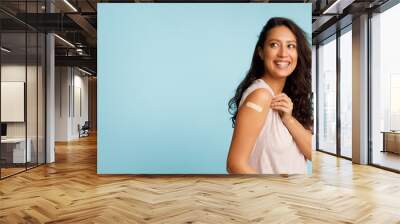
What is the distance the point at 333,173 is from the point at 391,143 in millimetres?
2311

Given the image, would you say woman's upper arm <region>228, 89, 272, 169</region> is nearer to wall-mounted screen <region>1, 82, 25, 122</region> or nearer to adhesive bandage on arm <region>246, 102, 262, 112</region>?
adhesive bandage on arm <region>246, 102, 262, 112</region>

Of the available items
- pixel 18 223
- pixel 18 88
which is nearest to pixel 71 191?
pixel 18 223

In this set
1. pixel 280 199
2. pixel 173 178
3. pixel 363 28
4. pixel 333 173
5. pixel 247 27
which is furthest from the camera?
→ pixel 363 28

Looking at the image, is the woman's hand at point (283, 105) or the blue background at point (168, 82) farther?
the blue background at point (168, 82)

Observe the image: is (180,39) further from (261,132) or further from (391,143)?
(391,143)

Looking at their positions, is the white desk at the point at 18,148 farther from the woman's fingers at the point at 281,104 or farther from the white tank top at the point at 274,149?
the woman's fingers at the point at 281,104

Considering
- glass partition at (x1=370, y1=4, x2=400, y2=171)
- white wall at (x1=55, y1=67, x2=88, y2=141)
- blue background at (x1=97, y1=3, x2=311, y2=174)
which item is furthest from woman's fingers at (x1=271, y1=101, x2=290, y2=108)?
white wall at (x1=55, y1=67, x2=88, y2=141)

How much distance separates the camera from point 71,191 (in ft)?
18.0

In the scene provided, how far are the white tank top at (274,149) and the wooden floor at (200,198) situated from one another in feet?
1.05

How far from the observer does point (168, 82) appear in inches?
247

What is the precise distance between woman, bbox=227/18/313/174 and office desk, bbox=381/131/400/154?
3.47 metres

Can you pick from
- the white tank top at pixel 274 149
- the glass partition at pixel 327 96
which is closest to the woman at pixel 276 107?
the white tank top at pixel 274 149

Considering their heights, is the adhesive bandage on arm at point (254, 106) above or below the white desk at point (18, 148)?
above

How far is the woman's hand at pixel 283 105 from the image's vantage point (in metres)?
5.30
